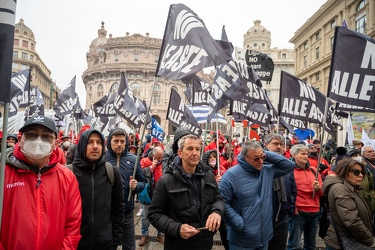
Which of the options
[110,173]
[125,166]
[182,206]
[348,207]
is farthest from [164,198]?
[348,207]

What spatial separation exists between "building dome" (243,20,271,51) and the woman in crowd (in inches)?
3018

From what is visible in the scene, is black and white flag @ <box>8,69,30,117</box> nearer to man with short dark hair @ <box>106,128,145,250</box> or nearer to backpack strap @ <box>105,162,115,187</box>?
man with short dark hair @ <box>106,128,145,250</box>

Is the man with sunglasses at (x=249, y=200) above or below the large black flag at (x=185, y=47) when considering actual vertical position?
below

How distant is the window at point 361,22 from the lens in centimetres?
2760

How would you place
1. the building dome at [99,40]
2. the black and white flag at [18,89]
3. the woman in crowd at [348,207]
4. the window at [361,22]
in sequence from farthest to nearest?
the building dome at [99,40] < the window at [361,22] < the black and white flag at [18,89] < the woman in crowd at [348,207]

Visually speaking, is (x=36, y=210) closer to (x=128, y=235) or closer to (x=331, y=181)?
(x=128, y=235)

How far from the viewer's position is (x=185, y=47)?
Answer: 179 inches

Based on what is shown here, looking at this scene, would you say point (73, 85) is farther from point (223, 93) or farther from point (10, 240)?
point (10, 240)

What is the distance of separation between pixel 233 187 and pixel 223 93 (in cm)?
264

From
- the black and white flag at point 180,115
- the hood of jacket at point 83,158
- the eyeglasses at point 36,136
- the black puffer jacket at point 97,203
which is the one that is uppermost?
the black and white flag at point 180,115

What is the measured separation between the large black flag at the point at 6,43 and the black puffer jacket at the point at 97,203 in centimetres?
128

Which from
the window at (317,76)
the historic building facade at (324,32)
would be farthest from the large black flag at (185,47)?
the window at (317,76)

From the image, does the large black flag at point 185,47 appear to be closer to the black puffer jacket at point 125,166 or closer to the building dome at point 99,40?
the black puffer jacket at point 125,166

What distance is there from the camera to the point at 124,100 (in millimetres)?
9594
